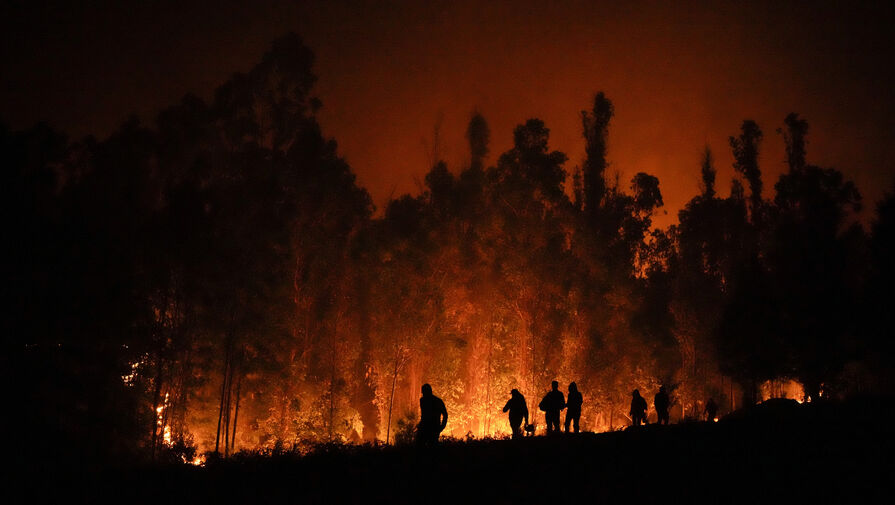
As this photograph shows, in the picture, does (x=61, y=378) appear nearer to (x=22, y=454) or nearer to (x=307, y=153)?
(x=22, y=454)

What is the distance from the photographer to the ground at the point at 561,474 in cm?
930

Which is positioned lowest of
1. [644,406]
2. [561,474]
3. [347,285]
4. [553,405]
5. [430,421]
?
[561,474]

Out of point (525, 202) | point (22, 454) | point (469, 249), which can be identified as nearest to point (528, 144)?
point (525, 202)

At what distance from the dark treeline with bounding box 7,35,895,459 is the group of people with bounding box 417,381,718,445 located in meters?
7.17

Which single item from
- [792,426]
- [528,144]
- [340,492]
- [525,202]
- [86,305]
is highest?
[528,144]

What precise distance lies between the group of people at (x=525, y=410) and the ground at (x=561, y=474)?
16.7 inches

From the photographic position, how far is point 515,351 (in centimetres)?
4009

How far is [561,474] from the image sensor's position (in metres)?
10.7

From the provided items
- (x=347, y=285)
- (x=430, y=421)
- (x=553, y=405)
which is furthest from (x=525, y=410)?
(x=347, y=285)

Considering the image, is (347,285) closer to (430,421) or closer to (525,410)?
(525,410)

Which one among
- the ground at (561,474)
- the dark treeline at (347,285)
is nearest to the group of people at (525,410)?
the ground at (561,474)

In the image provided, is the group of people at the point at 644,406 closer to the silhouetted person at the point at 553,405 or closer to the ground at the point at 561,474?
the silhouetted person at the point at 553,405

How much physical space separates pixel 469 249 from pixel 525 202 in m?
6.12

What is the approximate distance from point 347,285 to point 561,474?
28813 millimetres
